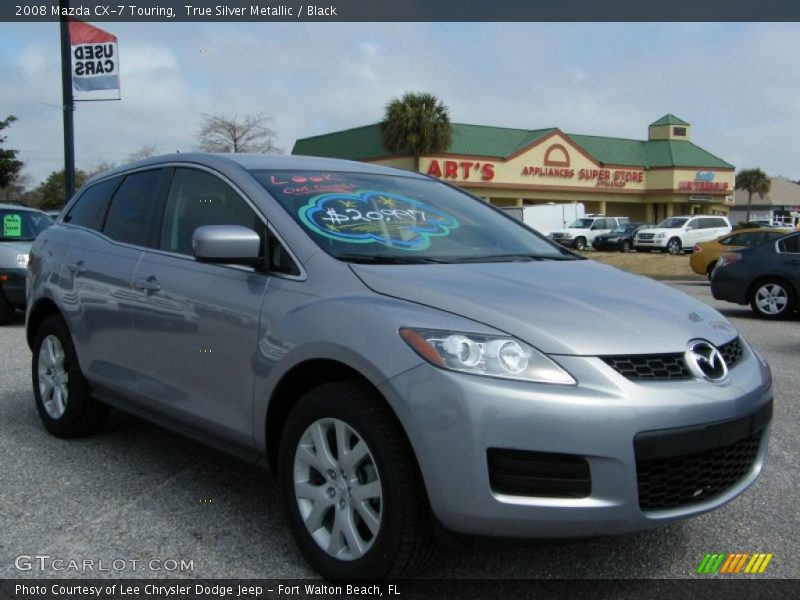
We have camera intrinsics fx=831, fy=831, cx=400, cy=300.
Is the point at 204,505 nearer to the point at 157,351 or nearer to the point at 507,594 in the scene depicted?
the point at 157,351

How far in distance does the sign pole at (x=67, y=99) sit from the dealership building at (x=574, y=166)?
99.7 ft

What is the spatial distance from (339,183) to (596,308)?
1.50m

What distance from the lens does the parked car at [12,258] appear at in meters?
10.3

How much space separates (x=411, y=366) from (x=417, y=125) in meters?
44.0

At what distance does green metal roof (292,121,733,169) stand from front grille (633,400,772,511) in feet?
149

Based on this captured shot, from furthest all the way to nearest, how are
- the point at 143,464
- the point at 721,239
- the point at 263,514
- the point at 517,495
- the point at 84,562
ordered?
the point at 721,239 < the point at 143,464 < the point at 263,514 < the point at 84,562 < the point at 517,495

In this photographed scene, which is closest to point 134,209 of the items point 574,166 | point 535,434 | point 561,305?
point 561,305

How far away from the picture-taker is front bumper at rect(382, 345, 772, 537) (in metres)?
2.58

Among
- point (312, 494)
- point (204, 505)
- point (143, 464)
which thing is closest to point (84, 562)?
point (204, 505)

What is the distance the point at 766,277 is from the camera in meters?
12.0

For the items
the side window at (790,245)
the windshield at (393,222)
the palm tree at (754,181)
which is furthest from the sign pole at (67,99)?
the palm tree at (754,181)

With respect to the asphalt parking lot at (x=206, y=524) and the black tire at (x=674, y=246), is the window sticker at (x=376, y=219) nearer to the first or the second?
the asphalt parking lot at (x=206, y=524)

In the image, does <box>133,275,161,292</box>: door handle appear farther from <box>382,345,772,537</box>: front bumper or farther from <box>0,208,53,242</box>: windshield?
<box>0,208,53,242</box>: windshield

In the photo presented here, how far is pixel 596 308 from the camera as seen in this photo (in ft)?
9.80
